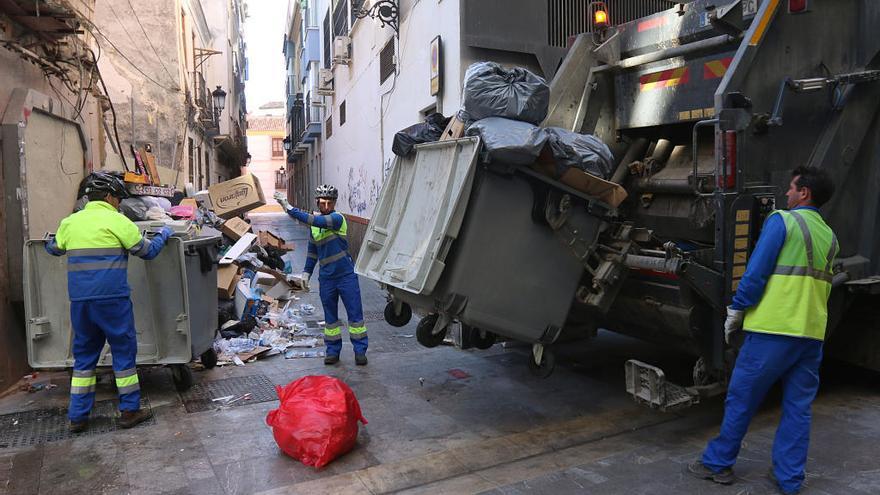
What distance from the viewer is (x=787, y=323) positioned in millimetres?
2783

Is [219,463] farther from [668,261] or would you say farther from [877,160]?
[877,160]

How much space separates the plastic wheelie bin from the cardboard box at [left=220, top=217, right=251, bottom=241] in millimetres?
5924

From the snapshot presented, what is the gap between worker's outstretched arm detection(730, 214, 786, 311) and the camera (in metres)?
2.83

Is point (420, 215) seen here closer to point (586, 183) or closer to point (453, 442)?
point (586, 183)

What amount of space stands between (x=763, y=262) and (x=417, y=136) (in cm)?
208

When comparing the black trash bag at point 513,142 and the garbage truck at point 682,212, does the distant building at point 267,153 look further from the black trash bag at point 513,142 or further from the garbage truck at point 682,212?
the black trash bag at point 513,142

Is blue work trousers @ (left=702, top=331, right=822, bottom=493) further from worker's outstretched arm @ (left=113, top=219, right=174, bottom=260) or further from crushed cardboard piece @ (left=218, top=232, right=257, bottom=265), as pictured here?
crushed cardboard piece @ (left=218, top=232, right=257, bottom=265)

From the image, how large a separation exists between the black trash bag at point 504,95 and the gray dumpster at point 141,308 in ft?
7.58

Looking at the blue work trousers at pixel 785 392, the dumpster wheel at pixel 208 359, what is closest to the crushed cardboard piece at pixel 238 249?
the dumpster wheel at pixel 208 359

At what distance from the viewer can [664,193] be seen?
408 cm

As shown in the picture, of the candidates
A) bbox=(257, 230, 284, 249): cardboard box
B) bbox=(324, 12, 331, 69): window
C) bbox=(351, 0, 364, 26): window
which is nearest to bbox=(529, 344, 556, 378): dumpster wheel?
bbox=(257, 230, 284, 249): cardboard box

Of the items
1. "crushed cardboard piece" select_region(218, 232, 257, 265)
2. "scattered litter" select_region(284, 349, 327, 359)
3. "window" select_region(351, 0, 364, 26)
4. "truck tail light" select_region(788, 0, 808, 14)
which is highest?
"window" select_region(351, 0, 364, 26)

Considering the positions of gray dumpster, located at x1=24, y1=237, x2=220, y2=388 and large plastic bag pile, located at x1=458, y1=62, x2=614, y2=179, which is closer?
large plastic bag pile, located at x1=458, y1=62, x2=614, y2=179

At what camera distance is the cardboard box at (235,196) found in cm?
912
